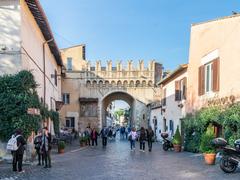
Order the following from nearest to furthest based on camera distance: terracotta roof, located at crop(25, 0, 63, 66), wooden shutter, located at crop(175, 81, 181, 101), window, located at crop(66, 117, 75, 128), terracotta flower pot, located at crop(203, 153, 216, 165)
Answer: terracotta flower pot, located at crop(203, 153, 216, 165)
terracotta roof, located at crop(25, 0, 63, 66)
wooden shutter, located at crop(175, 81, 181, 101)
window, located at crop(66, 117, 75, 128)

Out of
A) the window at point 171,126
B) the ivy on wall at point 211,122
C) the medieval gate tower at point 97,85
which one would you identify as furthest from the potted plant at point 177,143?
the medieval gate tower at point 97,85

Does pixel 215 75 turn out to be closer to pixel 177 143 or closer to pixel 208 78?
pixel 208 78

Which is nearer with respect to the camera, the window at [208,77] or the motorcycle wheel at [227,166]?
the motorcycle wheel at [227,166]

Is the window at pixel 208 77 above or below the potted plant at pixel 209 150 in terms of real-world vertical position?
above

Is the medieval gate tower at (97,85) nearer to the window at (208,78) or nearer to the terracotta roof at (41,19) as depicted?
the terracotta roof at (41,19)

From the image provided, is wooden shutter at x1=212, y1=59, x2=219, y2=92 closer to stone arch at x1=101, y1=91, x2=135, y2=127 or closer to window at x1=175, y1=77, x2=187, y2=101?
window at x1=175, y1=77, x2=187, y2=101

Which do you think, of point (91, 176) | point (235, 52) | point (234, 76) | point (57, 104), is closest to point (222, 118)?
point (234, 76)

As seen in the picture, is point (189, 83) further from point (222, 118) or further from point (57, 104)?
point (57, 104)

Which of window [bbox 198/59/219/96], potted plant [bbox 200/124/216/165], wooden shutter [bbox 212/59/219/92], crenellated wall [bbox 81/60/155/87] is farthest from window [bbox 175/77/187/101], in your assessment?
crenellated wall [bbox 81/60/155/87]

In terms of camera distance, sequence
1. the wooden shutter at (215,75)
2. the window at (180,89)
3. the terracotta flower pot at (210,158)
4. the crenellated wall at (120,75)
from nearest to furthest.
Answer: the terracotta flower pot at (210,158) → the wooden shutter at (215,75) → the window at (180,89) → the crenellated wall at (120,75)

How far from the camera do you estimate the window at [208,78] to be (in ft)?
54.3

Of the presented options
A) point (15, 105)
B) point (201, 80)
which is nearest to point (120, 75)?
point (201, 80)

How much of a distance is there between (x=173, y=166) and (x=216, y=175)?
2.71 m

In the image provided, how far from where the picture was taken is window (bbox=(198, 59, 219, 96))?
1656cm
